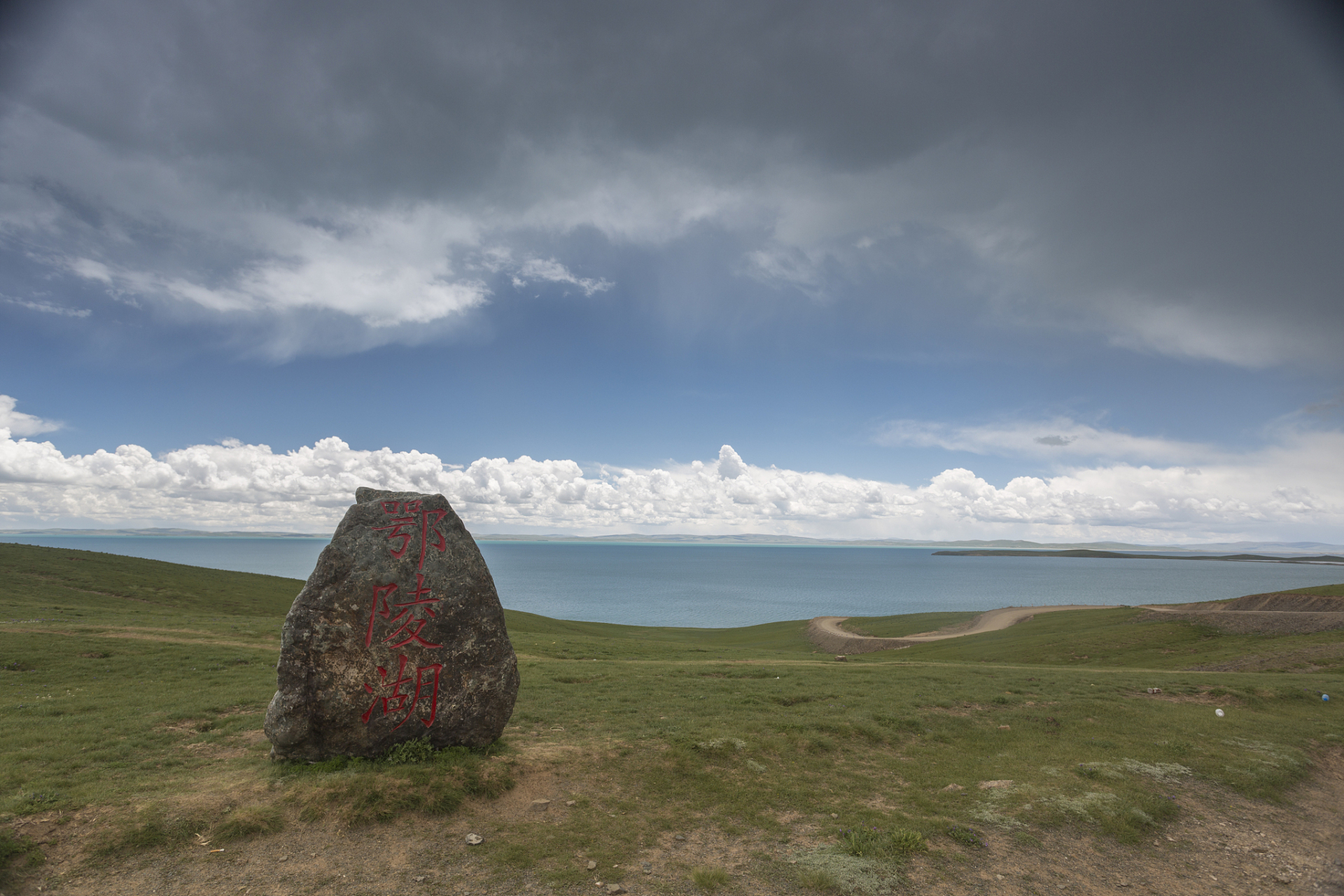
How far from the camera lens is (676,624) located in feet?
297

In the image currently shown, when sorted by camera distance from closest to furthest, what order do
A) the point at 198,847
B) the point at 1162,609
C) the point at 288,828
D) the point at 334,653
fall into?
the point at 198,847
the point at 288,828
the point at 334,653
the point at 1162,609

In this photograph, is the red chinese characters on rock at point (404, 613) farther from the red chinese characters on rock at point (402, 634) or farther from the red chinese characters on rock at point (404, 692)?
the red chinese characters on rock at point (404, 692)

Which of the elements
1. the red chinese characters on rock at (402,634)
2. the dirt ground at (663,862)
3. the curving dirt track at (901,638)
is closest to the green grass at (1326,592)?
the curving dirt track at (901,638)

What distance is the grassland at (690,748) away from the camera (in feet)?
29.4

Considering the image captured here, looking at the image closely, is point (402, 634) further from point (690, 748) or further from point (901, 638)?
point (901, 638)

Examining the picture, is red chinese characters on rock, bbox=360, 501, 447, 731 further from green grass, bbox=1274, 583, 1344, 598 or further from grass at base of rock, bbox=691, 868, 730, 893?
green grass, bbox=1274, 583, 1344, 598

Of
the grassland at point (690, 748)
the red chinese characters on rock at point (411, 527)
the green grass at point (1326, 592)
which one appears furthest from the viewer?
the green grass at point (1326, 592)

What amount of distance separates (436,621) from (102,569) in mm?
55220

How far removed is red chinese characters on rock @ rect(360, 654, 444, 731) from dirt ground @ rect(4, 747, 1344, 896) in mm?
1868

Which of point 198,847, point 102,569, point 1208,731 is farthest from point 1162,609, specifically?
point 102,569

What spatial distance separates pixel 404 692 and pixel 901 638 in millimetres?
49674

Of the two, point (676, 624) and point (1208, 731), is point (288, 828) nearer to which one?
point (1208, 731)

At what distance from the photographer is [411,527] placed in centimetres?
1085

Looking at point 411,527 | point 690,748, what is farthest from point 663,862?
point 411,527
